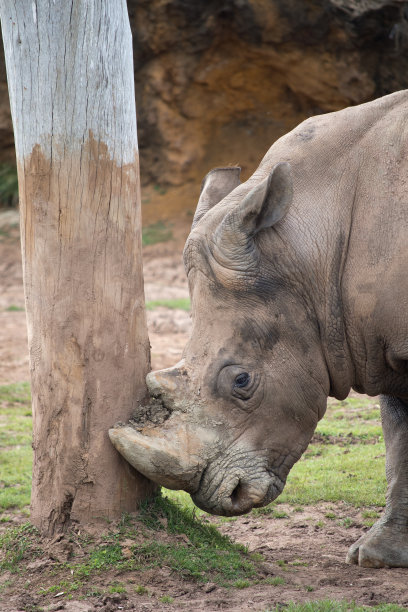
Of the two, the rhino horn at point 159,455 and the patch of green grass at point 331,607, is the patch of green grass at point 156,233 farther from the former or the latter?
the patch of green grass at point 331,607

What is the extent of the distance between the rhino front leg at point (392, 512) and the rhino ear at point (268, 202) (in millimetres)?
1732

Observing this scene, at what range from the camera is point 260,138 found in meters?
19.2

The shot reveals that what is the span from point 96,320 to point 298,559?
197 centimetres

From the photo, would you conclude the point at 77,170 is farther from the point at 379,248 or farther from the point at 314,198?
the point at 379,248

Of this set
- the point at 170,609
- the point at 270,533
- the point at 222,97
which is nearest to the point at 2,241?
the point at 222,97

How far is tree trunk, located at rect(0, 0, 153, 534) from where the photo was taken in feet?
14.7

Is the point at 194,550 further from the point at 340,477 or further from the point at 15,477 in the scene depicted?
the point at 15,477

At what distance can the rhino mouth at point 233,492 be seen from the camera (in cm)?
453

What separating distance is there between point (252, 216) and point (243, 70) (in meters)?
14.5

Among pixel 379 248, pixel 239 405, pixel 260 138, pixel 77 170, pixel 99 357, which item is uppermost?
pixel 260 138

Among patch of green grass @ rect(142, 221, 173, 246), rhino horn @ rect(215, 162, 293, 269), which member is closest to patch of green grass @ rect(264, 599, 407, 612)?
rhino horn @ rect(215, 162, 293, 269)

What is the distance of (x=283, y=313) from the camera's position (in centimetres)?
466

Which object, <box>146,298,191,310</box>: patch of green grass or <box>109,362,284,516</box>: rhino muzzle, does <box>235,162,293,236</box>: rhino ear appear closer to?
<box>109,362,284,516</box>: rhino muzzle

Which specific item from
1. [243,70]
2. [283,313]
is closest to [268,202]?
[283,313]
